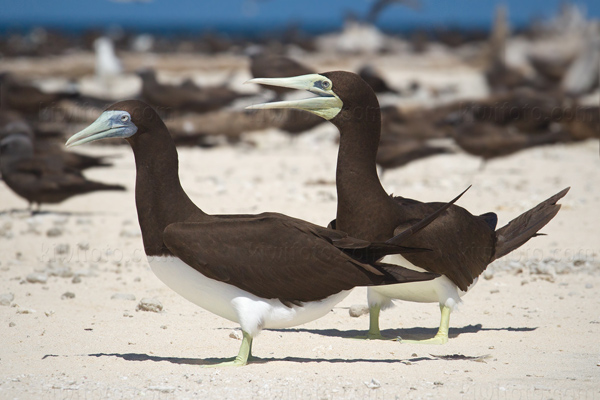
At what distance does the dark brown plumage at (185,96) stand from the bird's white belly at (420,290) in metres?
13.6

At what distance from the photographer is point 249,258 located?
188 inches

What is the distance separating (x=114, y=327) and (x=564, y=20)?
63542 mm

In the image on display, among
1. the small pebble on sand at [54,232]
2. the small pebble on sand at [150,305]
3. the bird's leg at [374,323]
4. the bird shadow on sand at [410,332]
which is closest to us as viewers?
the bird's leg at [374,323]

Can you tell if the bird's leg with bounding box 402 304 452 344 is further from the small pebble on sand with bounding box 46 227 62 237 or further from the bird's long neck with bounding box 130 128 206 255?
the small pebble on sand with bounding box 46 227 62 237

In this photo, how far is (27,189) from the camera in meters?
10.4

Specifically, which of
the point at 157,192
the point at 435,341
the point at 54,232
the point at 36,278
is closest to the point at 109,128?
the point at 157,192

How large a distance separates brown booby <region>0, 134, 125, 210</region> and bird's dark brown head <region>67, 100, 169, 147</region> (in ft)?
17.9

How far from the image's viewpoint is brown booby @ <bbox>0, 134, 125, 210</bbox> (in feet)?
34.1

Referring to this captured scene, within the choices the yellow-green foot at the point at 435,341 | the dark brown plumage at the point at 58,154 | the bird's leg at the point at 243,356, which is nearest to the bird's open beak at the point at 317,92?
the bird's leg at the point at 243,356

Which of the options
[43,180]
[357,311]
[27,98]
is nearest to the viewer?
[357,311]

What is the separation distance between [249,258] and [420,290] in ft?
4.50

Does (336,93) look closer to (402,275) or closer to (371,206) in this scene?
(371,206)

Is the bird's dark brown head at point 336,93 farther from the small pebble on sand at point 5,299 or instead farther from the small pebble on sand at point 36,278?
the small pebble on sand at point 36,278

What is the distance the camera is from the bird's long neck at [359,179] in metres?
5.35
